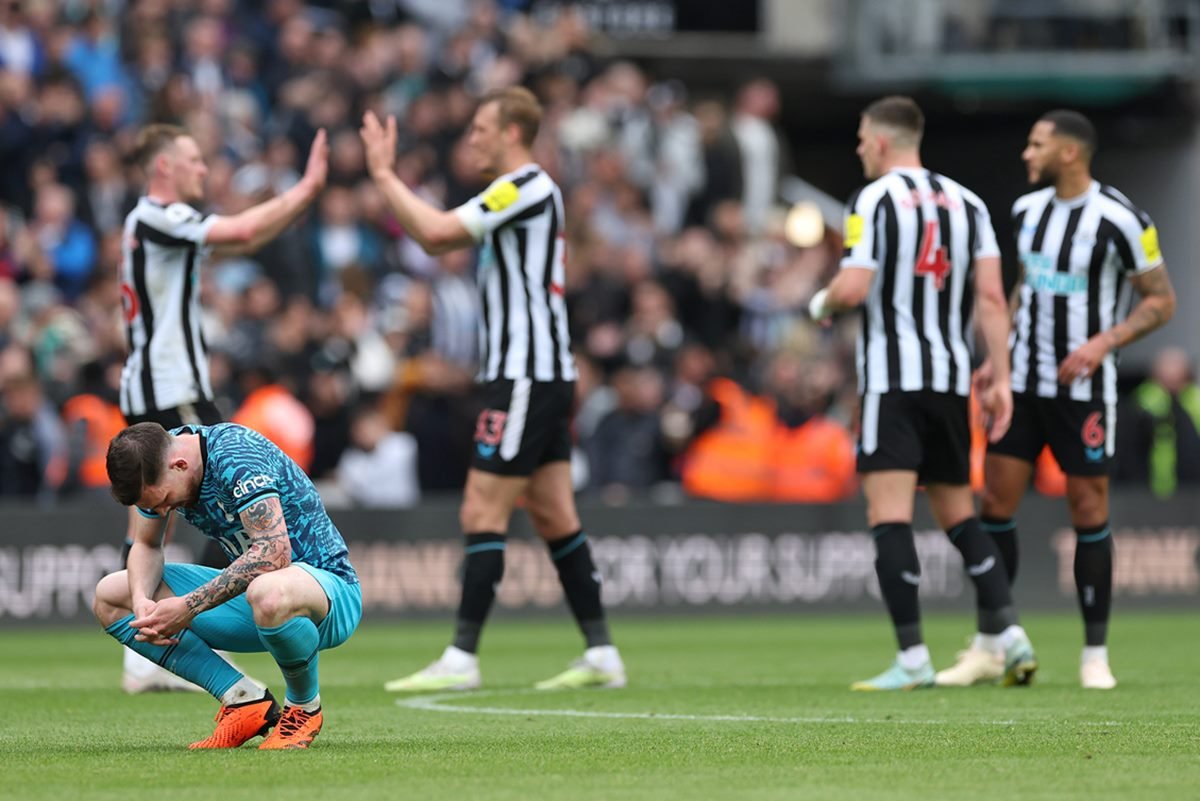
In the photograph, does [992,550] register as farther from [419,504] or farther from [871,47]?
[871,47]

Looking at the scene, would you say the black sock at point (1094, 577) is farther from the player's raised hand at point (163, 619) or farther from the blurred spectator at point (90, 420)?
the blurred spectator at point (90, 420)

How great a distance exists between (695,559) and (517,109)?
8279mm

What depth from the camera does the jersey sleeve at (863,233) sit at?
996cm

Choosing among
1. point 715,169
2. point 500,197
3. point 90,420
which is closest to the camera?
point 500,197

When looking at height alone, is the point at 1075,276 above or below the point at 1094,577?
above

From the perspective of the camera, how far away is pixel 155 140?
10258 mm

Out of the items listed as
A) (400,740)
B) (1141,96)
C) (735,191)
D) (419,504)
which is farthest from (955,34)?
(400,740)

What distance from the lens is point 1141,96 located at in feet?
89.6

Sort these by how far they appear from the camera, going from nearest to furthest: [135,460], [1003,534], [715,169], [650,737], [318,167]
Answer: [135,460] < [650,737] < [318,167] < [1003,534] < [715,169]

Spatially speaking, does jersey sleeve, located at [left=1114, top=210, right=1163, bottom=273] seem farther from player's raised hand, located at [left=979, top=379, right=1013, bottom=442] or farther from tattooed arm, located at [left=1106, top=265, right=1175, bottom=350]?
player's raised hand, located at [left=979, top=379, right=1013, bottom=442]

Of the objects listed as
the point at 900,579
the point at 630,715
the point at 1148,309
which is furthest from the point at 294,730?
the point at 1148,309

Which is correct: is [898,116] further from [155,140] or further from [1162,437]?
[1162,437]

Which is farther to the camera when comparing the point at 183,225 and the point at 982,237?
the point at 982,237

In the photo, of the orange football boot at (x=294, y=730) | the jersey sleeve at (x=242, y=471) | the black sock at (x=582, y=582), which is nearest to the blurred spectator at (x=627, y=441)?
the black sock at (x=582, y=582)
